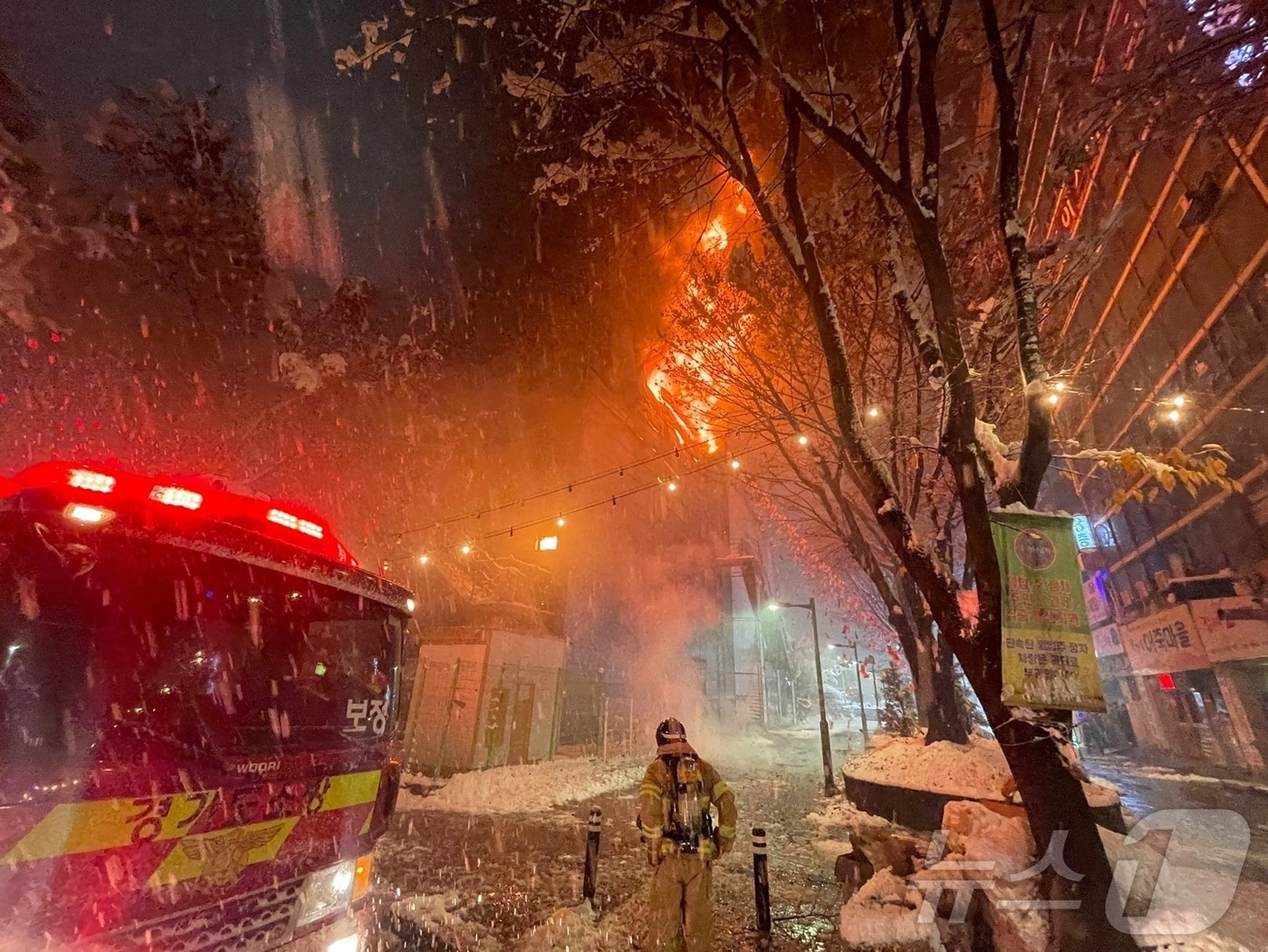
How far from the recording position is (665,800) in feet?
17.2

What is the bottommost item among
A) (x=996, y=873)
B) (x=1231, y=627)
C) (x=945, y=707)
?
(x=996, y=873)

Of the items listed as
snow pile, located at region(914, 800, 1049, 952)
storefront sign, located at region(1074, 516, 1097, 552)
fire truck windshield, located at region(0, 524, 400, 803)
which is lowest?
snow pile, located at region(914, 800, 1049, 952)

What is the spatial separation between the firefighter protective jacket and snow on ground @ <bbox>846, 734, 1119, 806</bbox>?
19.8 feet

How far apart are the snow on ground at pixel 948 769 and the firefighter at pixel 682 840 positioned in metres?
6.09

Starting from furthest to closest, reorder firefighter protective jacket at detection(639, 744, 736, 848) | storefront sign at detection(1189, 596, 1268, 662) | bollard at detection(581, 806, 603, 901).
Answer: storefront sign at detection(1189, 596, 1268, 662)
bollard at detection(581, 806, 603, 901)
firefighter protective jacket at detection(639, 744, 736, 848)

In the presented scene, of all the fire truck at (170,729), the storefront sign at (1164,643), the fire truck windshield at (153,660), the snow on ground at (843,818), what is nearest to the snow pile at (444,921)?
the fire truck at (170,729)

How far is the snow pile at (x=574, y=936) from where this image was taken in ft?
18.3

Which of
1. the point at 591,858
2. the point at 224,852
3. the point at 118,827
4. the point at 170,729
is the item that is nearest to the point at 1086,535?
the point at 591,858

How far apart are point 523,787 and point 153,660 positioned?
13.2m

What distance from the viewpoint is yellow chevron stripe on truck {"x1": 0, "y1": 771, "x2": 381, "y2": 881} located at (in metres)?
2.61

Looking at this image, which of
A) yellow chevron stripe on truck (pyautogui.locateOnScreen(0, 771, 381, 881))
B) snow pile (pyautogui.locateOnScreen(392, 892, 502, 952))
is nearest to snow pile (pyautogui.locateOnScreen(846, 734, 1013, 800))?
snow pile (pyautogui.locateOnScreen(392, 892, 502, 952))

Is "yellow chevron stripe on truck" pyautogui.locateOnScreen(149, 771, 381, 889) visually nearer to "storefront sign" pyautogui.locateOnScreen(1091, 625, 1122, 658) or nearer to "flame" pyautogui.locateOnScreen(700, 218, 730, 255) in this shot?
"flame" pyautogui.locateOnScreen(700, 218, 730, 255)

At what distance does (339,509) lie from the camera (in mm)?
20406

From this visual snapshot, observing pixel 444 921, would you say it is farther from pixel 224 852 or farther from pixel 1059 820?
pixel 1059 820
